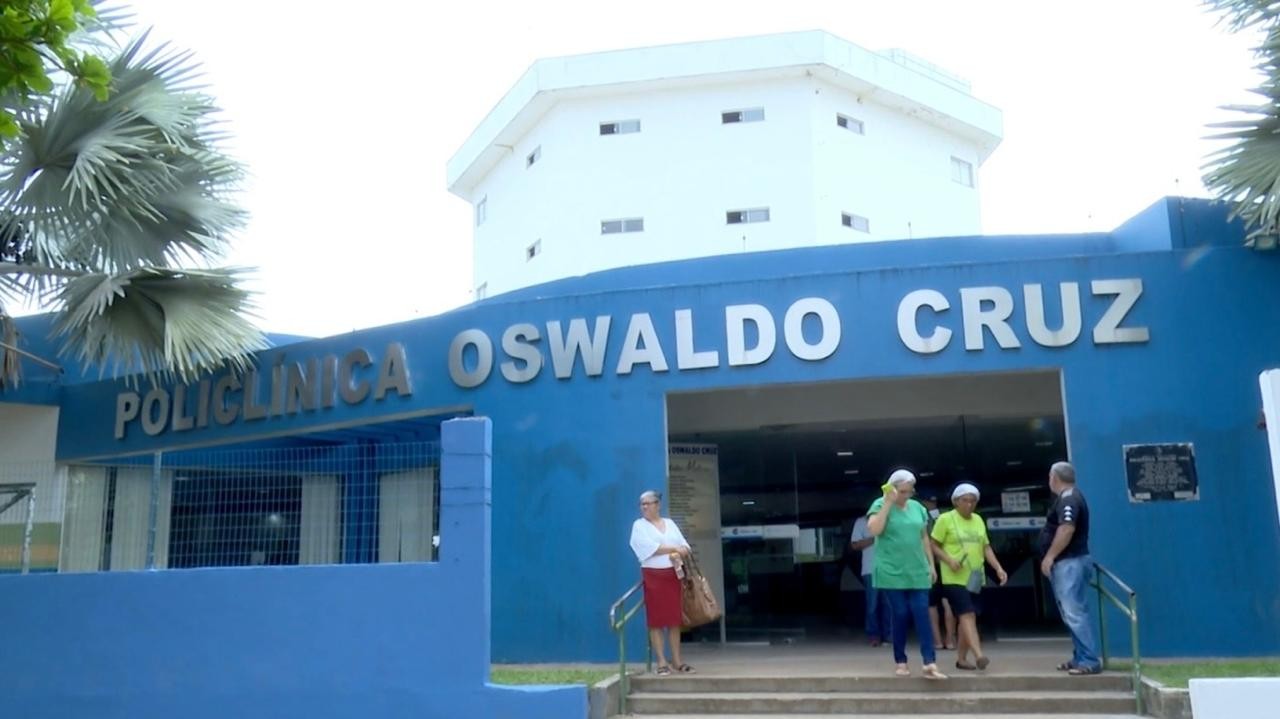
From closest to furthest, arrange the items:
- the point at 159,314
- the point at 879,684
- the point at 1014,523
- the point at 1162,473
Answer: the point at 879,684 → the point at 1162,473 → the point at 159,314 → the point at 1014,523

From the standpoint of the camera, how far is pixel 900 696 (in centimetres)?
966

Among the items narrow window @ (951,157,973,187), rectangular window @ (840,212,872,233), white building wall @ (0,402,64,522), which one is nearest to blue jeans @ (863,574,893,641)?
white building wall @ (0,402,64,522)

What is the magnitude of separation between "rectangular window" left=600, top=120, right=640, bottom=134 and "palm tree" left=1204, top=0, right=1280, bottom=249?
729 inches

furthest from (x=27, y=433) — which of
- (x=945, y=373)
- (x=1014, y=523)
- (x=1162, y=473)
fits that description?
(x=1162, y=473)

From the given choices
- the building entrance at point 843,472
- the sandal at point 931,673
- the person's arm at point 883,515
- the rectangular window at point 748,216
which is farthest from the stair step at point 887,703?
the rectangular window at point 748,216

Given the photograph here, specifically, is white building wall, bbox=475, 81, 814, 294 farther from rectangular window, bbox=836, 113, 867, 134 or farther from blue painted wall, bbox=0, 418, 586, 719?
blue painted wall, bbox=0, 418, 586, 719

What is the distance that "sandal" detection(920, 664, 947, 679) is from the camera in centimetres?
961

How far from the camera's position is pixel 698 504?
13750 millimetres

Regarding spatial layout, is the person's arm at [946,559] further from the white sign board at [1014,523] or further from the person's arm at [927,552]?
the white sign board at [1014,523]

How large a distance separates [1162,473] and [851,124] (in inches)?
745

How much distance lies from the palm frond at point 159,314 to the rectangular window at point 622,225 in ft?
51.0

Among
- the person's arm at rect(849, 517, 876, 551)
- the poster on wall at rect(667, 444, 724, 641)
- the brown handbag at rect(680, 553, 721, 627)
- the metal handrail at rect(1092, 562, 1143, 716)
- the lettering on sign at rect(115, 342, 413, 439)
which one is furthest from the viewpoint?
the poster on wall at rect(667, 444, 724, 641)

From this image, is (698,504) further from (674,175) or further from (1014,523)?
(674,175)

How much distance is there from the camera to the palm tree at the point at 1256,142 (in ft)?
33.2
